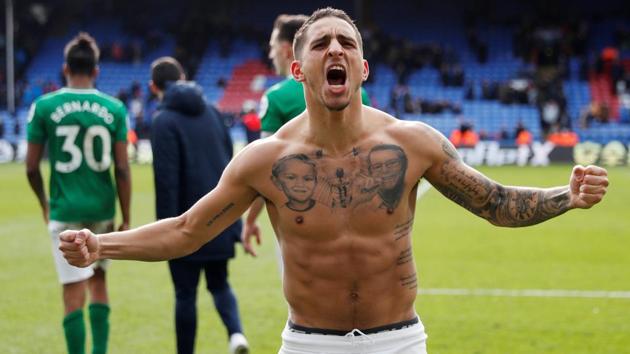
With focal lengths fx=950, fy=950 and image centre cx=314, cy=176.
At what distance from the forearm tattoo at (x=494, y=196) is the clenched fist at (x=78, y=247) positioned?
58.8 inches

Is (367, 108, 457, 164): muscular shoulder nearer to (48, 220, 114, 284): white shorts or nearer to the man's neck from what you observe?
the man's neck

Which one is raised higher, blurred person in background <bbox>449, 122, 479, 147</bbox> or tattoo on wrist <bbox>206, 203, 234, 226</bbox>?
blurred person in background <bbox>449, 122, 479, 147</bbox>

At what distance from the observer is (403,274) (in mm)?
Answer: 3992

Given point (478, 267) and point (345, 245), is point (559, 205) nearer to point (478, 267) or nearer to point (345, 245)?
point (345, 245)

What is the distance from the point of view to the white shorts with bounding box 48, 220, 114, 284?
21.7 feet

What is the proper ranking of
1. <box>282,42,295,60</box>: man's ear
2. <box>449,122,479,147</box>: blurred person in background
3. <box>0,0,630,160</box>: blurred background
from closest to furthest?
<box>282,42,295,60</box>: man's ear
<box>449,122,479,147</box>: blurred person in background
<box>0,0,630,160</box>: blurred background

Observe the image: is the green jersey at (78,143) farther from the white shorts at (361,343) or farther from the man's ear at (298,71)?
the white shorts at (361,343)

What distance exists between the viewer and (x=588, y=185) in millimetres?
3762

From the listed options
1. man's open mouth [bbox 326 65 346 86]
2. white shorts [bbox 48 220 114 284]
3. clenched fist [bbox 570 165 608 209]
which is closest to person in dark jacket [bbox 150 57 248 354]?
white shorts [bbox 48 220 114 284]

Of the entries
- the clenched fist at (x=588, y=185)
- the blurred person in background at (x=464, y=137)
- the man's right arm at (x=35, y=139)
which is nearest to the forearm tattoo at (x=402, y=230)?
the clenched fist at (x=588, y=185)

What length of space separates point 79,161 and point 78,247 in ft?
10.3

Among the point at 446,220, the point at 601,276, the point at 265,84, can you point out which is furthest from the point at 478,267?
the point at 265,84

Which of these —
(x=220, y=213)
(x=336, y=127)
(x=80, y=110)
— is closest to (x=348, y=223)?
(x=336, y=127)

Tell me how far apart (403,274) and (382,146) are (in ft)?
1.79
